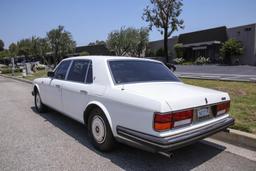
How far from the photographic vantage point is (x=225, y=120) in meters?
4.03

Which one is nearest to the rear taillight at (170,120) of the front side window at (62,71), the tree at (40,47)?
the front side window at (62,71)

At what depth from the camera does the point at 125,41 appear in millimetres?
41719

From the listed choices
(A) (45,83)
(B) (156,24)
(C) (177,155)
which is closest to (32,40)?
(B) (156,24)

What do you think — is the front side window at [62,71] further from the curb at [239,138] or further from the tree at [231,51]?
the tree at [231,51]

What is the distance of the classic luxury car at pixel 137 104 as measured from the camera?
10.4 feet

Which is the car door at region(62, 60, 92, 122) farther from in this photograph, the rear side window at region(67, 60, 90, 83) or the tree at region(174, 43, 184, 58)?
the tree at region(174, 43, 184, 58)

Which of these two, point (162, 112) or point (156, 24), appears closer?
point (162, 112)

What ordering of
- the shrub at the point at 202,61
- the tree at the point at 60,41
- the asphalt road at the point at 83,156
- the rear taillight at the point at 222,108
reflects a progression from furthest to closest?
the tree at the point at 60,41
the shrub at the point at 202,61
the rear taillight at the point at 222,108
the asphalt road at the point at 83,156

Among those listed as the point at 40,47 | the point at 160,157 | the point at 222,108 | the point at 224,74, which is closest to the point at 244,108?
the point at 222,108

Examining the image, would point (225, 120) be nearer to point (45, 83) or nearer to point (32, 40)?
point (45, 83)

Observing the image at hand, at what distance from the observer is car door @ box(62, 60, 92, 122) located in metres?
4.47

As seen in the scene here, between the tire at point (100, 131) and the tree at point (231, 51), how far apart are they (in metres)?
26.8

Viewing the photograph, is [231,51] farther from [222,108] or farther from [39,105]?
[222,108]

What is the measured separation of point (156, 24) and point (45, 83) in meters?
28.0
